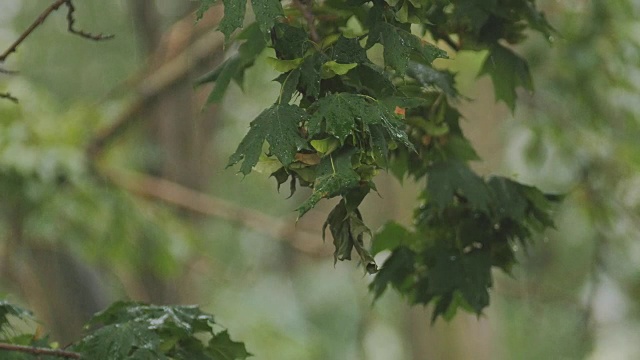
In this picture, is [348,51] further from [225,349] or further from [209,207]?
[209,207]

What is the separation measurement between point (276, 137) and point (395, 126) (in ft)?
0.43

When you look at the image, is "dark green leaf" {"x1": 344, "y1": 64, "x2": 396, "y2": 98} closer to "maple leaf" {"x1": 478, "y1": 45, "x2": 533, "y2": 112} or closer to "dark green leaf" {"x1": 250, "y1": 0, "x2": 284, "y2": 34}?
"dark green leaf" {"x1": 250, "y1": 0, "x2": 284, "y2": 34}

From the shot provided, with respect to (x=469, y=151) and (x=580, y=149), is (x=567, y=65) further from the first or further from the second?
(x=469, y=151)

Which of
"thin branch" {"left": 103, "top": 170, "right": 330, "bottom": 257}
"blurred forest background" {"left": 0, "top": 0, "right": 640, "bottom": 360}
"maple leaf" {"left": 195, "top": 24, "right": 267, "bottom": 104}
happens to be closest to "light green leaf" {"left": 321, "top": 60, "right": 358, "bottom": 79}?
"maple leaf" {"left": 195, "top": 24, "right": 267, "bottom": 104}

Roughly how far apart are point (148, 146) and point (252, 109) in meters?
1.49

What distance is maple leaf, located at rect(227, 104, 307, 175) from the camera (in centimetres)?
109

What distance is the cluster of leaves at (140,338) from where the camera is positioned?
1.30m

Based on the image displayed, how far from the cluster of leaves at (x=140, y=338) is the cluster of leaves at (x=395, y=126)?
279 mm

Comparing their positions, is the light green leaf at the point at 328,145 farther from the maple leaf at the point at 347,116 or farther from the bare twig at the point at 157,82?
the bare twig at the point at 157,82

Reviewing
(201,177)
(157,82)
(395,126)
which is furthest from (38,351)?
(201,177)

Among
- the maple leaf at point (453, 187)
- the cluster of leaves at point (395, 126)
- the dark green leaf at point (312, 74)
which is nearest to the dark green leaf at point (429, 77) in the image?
the cluster of leaves at point (395, 126)

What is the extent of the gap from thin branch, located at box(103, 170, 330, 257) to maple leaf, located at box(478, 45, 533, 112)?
2.72m

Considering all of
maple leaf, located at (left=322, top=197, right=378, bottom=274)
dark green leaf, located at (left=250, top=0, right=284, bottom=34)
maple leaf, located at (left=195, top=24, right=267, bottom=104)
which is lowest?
maple leaf, located at (left=322, top=197, right=378, bottom=274)

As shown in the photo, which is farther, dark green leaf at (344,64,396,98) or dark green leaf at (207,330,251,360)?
dark green leaf at (207,330,251,360)
